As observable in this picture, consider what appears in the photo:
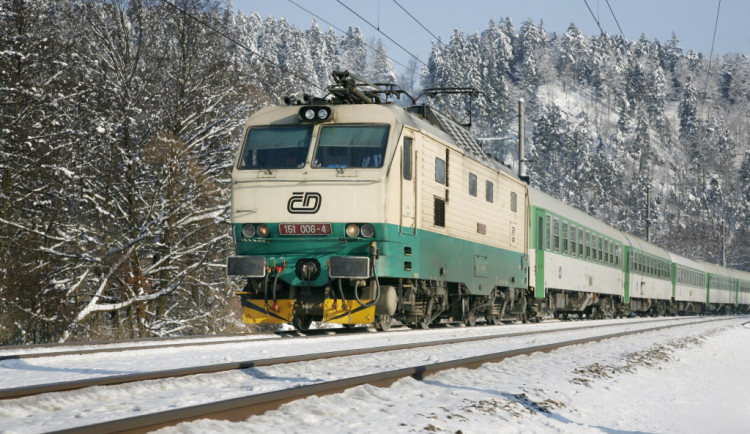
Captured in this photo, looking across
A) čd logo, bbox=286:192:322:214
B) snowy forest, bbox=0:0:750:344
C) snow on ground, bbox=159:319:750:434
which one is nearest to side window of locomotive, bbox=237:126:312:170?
čd logo, bbox=286:192:322:214

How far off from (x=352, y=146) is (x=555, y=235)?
11356 mm

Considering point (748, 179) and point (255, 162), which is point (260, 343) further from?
point (748, 179)

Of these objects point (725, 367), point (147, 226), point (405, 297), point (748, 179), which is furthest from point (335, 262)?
point (748, 179)

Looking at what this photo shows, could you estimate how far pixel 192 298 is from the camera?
24203 mm

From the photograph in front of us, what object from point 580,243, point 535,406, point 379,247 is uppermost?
point 580,243

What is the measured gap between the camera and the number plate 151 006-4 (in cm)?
1256

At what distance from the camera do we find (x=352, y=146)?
42.5 ft

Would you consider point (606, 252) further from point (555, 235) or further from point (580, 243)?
point (555, 235)

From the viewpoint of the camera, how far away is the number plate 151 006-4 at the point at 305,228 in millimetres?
12562

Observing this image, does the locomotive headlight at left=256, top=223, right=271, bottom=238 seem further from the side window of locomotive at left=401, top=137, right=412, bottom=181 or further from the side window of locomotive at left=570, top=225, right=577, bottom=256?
the side window of locomotive at left=570, top=225, right=577, bottom=256

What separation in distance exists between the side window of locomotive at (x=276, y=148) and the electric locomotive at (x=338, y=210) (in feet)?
0.06

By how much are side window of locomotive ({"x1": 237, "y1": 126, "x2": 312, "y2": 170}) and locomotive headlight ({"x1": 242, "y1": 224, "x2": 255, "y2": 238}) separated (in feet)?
3.10

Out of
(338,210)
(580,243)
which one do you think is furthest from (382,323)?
(580,243)

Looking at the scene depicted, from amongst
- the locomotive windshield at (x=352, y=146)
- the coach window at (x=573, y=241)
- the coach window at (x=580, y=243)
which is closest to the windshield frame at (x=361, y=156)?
the locomotive windshield at (x=352, y=146)
